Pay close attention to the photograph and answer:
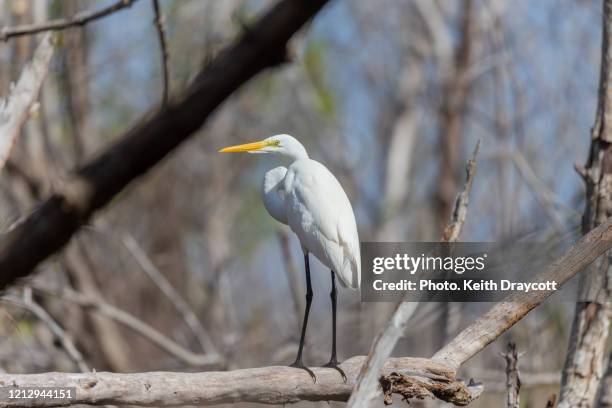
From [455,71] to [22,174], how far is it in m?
4.45

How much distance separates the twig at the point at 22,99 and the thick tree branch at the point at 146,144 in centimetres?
190

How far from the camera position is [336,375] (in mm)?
2154

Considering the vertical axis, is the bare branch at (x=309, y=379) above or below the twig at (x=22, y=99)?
below

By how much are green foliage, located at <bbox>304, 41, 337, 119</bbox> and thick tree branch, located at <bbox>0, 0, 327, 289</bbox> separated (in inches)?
327

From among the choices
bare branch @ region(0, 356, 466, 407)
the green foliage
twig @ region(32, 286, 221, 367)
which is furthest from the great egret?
the green foliage

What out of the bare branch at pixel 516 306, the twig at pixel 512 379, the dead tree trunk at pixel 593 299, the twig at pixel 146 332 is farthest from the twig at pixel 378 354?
the twig at pixel 146 332

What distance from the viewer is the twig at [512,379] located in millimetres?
2186

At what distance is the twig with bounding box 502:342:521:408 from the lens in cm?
219

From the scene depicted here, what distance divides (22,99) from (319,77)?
7.55 metres

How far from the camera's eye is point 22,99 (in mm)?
2541

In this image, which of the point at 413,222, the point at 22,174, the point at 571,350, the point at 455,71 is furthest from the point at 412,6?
the point at 571,350

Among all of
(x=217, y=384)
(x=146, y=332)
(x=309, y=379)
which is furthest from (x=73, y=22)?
(x=146, y=332)

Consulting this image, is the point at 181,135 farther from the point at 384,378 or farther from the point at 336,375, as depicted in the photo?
the point at 336,375

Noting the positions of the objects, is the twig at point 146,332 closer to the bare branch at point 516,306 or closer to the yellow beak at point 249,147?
the yellow beak at point 249,147
